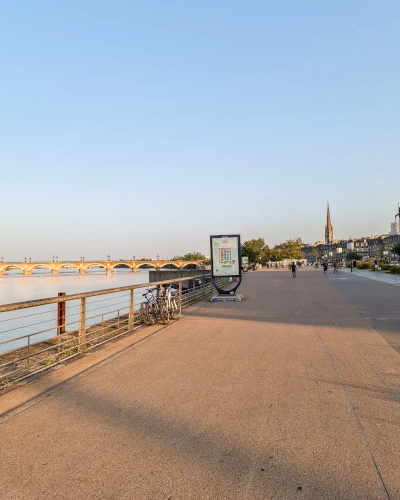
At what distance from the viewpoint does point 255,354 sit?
7211 millimetres

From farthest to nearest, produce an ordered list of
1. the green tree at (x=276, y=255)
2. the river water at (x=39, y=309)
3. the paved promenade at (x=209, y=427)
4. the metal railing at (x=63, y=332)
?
the green tree at (x=276, y=255), the river water at (x=39, y=309), the metal railing at (x=63, y=332), the paved promenade at (x=209, y=427)

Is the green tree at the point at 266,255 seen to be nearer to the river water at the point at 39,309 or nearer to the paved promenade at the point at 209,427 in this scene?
the river water at the point at 39,309

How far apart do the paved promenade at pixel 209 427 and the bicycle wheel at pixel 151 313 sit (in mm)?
3534

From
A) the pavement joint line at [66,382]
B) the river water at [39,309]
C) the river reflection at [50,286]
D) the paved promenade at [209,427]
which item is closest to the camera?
the paved promenade at [209,427]

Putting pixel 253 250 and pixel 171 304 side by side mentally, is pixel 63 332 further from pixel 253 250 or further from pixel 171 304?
pixel 253 250

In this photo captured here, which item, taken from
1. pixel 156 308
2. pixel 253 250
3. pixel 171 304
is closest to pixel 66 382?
pixel 156 308

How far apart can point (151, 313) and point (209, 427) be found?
7.44m

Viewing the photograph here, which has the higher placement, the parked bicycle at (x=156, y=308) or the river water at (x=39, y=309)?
the parked bicycle at (x=156, y=308)

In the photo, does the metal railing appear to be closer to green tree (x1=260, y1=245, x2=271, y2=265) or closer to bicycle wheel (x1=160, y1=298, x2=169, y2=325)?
bicycle wheel (x1=160, y1=298, x2=169, y2=325)

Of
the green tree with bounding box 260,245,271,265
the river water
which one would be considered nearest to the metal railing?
the river water

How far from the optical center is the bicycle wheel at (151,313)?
11.2m

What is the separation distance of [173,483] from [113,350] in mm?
5063

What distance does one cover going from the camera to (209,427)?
3.94 metres

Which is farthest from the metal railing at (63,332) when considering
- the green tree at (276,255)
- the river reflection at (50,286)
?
the green tree at (276,255)
